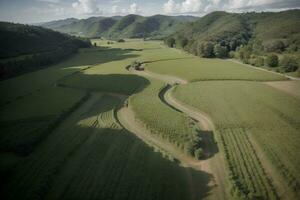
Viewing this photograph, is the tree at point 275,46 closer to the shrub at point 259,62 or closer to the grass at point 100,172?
the shrub at point 259,62

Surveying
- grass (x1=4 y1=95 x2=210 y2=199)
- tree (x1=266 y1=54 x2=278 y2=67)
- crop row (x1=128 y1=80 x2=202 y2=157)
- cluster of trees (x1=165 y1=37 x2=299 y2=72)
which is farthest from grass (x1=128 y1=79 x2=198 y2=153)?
cluster of trees (x1=165 y1=37 x2=299 y2=72)

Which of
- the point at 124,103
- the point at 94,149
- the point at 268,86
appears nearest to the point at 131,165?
the point at 94,149

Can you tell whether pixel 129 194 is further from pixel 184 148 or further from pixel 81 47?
pixel 81 47

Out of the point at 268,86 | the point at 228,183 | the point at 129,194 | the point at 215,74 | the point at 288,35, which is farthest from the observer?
the point at 288,35

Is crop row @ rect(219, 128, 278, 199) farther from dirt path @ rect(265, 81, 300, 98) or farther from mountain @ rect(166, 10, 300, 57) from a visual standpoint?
mountain @ rect(166, 10, 300, 57)

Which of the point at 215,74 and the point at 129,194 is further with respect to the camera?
the point at 215,74

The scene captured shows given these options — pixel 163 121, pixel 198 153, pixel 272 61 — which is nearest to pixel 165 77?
pixel 163 121
